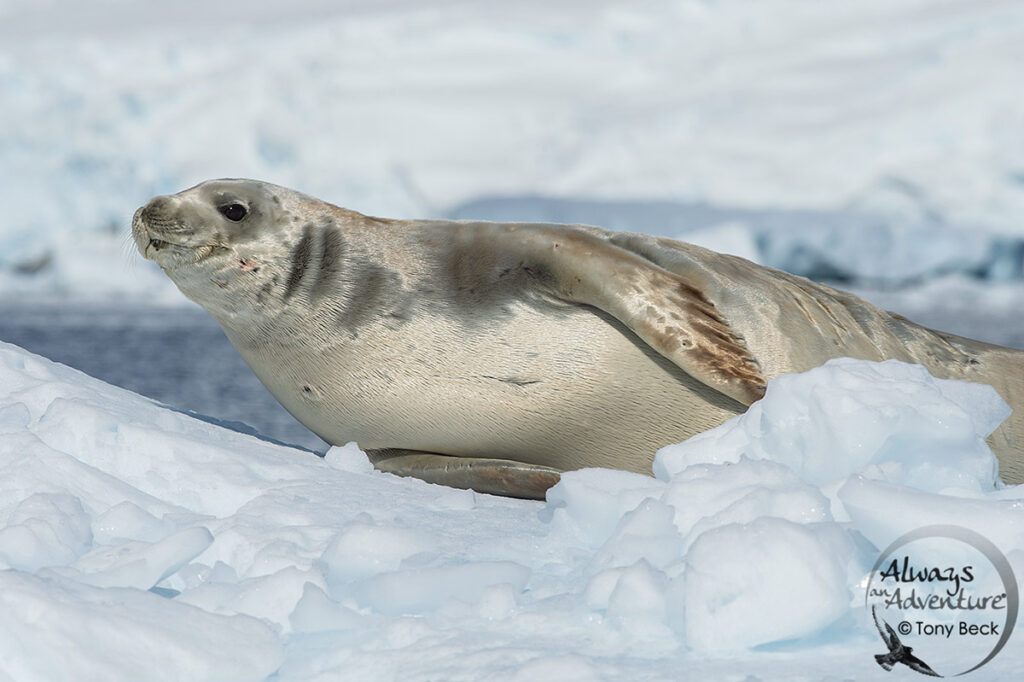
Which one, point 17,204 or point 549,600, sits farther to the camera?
point 17,204

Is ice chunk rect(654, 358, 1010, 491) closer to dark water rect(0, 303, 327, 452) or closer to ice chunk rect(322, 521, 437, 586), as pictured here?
ice chunk rect(322, 521, 437, 586)

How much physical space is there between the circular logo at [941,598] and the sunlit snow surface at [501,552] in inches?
1.1

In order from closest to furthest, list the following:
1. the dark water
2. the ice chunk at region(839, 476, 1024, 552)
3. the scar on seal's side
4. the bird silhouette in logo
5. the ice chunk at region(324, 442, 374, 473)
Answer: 1. the bird silhouette in logo
2. the ice chunk at region(839, 476, 1024, 552)
3. the ice chunk at region(324, 442, 374, 473)
4. the scar on seal's side
5. the dark water

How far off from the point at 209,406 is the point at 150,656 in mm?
14749

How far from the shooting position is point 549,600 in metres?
2.04

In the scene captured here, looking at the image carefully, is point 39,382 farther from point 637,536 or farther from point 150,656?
point 637,536

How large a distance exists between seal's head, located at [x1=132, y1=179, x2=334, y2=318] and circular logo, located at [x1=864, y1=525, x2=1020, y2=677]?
2.46 meters

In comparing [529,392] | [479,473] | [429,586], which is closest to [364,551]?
[429,586]

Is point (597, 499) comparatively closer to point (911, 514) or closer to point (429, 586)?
point (429, 586)

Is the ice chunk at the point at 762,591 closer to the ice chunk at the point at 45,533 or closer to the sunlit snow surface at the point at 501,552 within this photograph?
the sunlit snow surface at the point at 501,552

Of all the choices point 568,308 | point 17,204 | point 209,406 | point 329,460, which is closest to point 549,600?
point 329,460

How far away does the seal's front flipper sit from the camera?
324 cm

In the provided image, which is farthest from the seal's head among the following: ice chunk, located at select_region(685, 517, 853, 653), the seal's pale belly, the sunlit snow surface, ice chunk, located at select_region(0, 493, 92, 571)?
ice chunk, located at select_region(685, 517, 853, 653)

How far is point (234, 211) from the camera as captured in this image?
3875 mm
